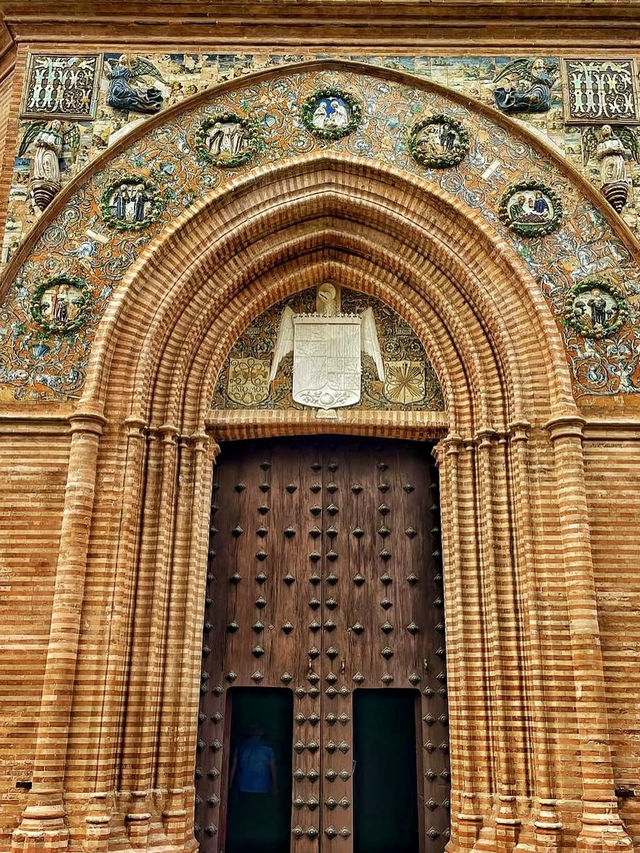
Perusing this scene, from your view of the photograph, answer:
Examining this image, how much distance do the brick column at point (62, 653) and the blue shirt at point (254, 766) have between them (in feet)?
5.17

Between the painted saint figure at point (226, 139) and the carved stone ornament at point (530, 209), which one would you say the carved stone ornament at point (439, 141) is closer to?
the carved stone ornament at point (530, 209)

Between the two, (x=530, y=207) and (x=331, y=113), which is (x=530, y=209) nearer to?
(x=530, y=207)

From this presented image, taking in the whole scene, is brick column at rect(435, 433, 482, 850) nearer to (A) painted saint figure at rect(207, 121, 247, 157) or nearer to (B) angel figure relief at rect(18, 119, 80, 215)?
(A) painted saint figure at rect(207, 121, 247, 157)

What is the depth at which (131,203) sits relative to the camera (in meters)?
7.40

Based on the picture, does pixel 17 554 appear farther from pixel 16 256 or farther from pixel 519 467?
pixel 519 467

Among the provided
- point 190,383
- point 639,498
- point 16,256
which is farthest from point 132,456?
point 639,498

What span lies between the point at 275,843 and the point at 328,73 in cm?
735

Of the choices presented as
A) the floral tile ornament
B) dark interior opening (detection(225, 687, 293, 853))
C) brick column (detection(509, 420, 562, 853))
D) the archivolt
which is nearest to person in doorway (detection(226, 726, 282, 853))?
dark interior opening (detection(225, 687, 293, 853))

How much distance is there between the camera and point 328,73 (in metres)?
7.89

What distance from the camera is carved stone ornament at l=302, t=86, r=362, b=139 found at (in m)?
7.66

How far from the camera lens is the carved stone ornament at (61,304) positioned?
7027mm

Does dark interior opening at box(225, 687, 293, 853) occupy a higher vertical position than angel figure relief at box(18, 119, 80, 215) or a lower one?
lower

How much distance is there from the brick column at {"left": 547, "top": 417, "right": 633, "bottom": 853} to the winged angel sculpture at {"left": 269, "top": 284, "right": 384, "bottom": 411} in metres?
1.94

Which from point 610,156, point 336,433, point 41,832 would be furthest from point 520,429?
point 41,832
